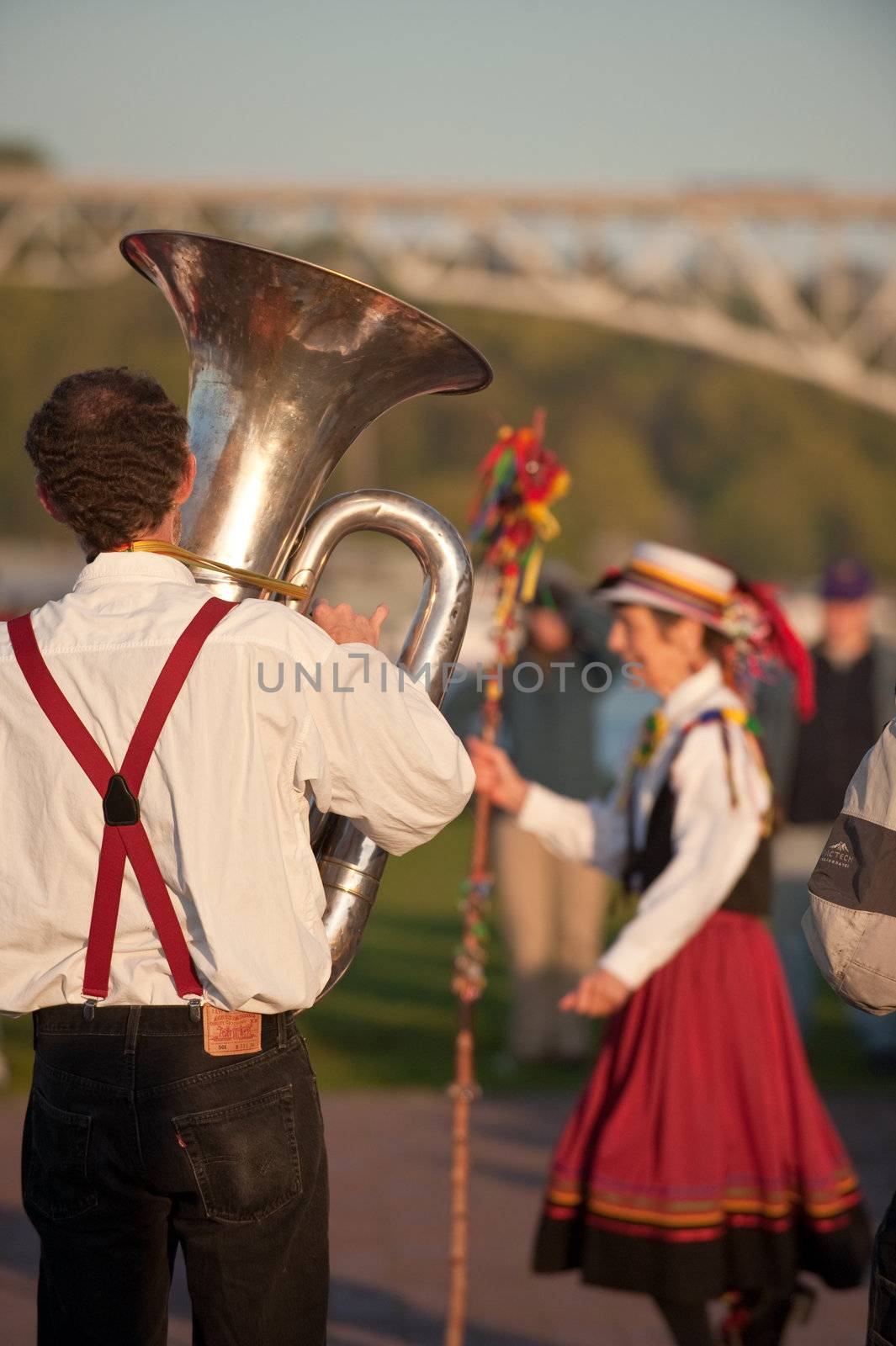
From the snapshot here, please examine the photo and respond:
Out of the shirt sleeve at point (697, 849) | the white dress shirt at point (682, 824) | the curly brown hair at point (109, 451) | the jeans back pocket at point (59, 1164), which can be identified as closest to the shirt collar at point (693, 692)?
the white dress shirt at point (682, 824)

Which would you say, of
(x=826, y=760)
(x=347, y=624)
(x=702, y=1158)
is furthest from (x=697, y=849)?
(x=826, y=760)

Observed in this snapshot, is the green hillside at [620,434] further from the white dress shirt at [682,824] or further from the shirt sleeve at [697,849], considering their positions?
the shirt sleeve at [697,849]

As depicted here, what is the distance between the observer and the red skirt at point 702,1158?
312cm

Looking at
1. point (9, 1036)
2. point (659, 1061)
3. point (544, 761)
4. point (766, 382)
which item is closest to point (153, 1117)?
point (659, 1061)

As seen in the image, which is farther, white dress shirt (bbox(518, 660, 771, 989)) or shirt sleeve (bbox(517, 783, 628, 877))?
shirt sleeve (bbox(517, 783, 628, 877))

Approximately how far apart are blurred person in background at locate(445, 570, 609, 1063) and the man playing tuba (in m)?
4.24

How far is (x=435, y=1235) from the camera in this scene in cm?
439

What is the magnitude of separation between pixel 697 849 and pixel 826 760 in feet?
10.1

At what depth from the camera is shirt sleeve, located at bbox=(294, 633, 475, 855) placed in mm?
2039

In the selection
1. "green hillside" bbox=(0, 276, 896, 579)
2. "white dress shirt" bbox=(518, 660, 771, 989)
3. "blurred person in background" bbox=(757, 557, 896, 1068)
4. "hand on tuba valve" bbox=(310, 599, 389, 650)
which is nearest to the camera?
"hand on tuba valve" bbox=(310, 599, 389, 650)

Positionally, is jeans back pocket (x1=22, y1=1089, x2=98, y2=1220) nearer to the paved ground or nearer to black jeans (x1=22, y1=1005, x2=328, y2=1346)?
black jeans (x1=22, y1=1005, x2=328, y2=1346)

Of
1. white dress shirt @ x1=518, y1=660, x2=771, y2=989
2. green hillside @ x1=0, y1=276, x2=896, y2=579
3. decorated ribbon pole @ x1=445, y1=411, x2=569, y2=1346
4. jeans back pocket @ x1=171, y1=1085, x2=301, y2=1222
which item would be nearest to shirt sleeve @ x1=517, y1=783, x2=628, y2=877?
white dress shirt @ x1=518, y1=660, x2=771, y2=989

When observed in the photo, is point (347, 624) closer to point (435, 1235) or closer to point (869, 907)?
point (869, 907)

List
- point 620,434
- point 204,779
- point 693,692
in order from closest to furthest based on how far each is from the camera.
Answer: point 204,779 → point 693,692 → point 620,434
